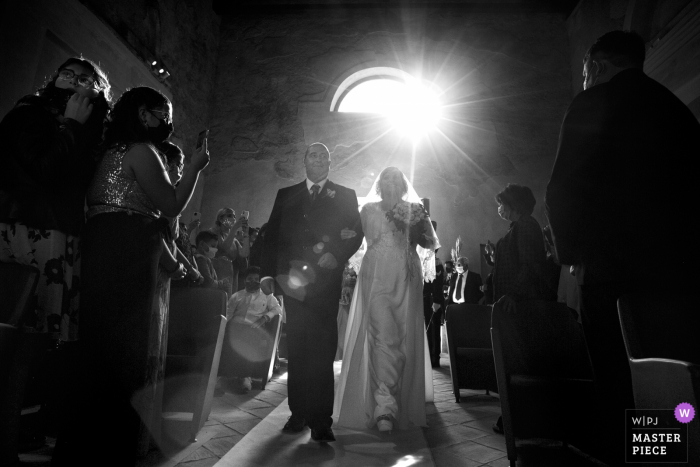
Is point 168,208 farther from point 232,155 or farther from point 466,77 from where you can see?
point 466,77

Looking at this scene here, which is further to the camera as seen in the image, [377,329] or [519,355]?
[377,329]

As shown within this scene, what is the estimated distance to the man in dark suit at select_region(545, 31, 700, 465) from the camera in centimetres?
141

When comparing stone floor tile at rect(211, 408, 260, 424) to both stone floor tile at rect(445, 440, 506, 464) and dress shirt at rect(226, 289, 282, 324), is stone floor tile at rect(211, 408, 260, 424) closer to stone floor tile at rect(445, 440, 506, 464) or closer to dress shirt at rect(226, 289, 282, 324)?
dress shirt at rect(226, 289, 282, 324)

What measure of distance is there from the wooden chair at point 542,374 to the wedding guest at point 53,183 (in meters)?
2.04

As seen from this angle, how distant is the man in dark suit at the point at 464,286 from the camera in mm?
7188

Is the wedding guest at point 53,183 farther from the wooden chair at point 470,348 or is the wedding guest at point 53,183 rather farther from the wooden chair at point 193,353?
the wooden chair at point 470,348

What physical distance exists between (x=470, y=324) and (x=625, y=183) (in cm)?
320

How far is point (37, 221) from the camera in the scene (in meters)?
1.58

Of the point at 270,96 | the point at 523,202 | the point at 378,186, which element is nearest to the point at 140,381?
the point at 378,186

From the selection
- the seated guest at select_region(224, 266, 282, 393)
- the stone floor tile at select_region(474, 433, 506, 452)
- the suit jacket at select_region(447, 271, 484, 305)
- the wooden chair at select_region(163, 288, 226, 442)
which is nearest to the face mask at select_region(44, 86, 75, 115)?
the wooden chair at select_region(163, 288, 226, 442)

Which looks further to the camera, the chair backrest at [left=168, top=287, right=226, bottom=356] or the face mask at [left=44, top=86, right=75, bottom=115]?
the chair backrest at [left=168, top=287, right=226, bottom=356]

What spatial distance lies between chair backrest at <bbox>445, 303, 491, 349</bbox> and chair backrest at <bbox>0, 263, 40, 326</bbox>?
3.57 m

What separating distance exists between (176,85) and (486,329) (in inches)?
308

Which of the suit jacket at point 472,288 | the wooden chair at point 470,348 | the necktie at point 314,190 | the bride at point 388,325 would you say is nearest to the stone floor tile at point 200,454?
the bride at point 388,325
